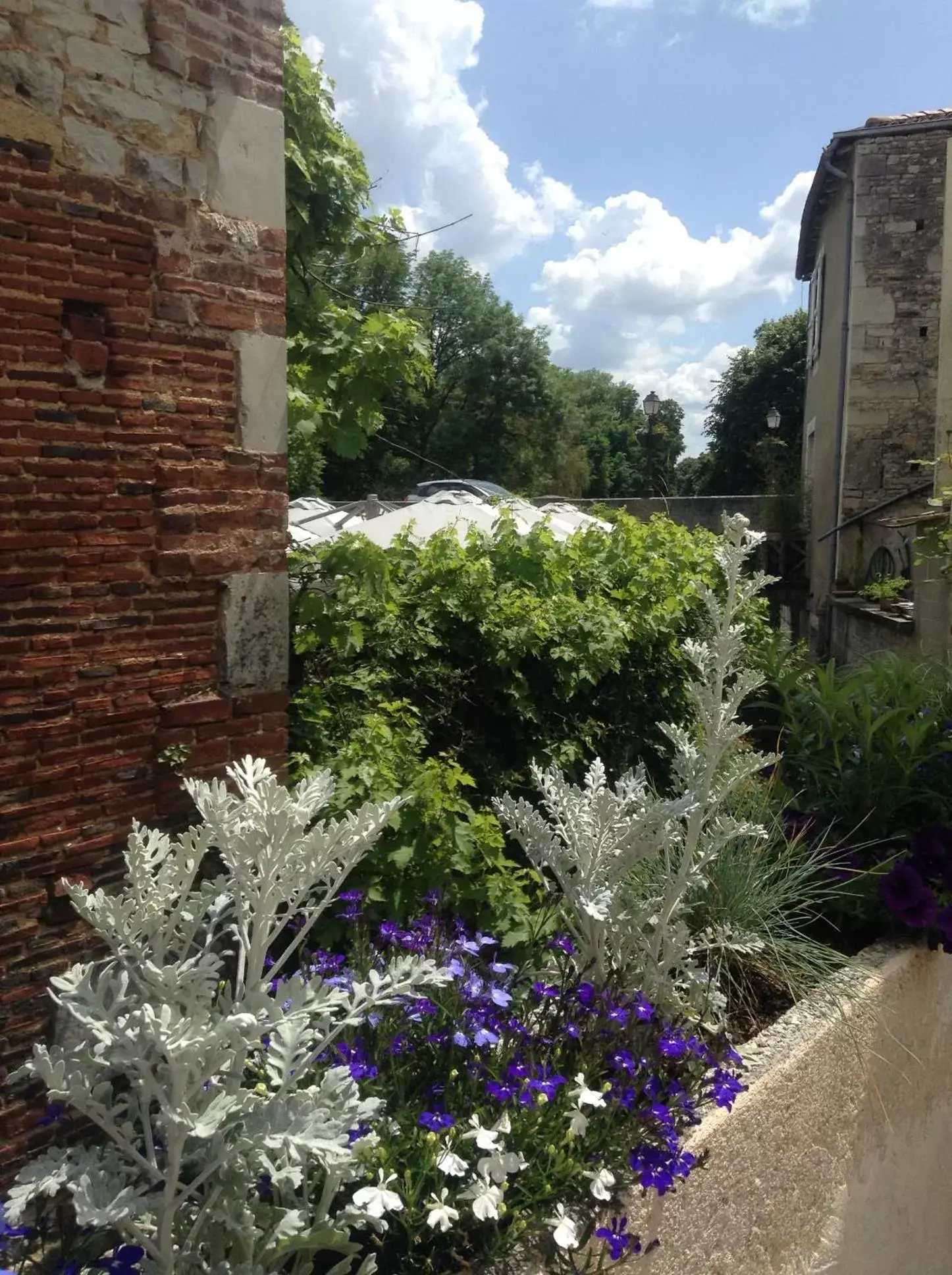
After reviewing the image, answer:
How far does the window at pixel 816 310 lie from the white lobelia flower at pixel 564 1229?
17.1 meters

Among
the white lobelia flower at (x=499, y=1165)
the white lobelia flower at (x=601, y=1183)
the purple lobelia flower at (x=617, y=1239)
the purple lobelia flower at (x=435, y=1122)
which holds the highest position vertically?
the purple lobelia flower at (x=435, y=1122)

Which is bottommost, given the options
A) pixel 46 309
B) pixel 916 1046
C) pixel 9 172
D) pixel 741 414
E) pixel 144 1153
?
pixel 916 1046

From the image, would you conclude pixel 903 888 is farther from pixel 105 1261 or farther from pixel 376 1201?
pixel 105 1261

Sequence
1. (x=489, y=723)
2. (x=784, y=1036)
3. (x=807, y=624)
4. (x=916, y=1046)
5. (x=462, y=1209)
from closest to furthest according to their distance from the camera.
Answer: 1. (x=462, y=1209)
2. (x=784, y=1036)
3. (x=916, y=1046)
4. (x=489, y=723)
5. (x=807, y=624)

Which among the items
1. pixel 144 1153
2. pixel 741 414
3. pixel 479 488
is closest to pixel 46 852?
pixel 144 1153

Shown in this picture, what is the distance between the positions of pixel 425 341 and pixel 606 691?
2.10 m

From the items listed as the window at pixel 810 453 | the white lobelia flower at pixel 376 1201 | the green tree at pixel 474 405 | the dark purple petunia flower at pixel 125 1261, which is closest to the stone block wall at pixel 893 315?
the window at pixel 810 453

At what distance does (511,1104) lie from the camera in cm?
225

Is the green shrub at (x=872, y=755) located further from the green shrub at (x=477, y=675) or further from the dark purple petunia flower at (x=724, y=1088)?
the dark purple petunia flower at (x=724, y=1088)

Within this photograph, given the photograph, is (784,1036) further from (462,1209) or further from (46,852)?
(46,852)

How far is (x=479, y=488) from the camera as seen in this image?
678 inches

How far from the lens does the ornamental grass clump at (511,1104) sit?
2.01 m

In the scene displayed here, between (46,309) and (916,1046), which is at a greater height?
(46,309)

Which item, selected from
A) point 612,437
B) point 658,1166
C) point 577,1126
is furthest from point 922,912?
point 612,437
